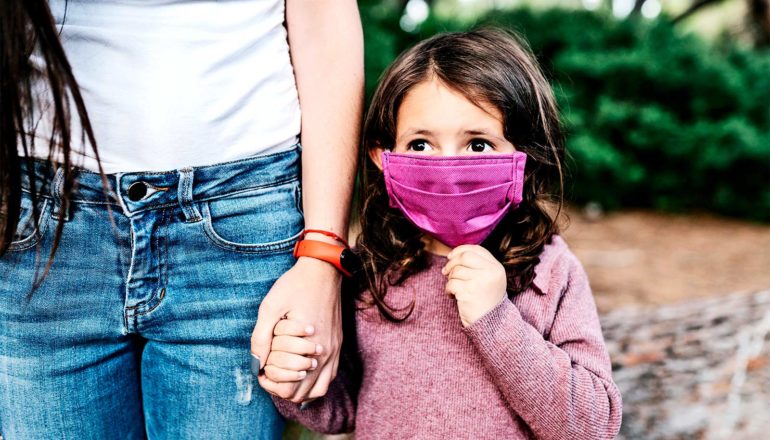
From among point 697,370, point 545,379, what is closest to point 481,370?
point 545,379

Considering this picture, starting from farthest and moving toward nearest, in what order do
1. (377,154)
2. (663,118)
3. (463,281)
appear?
1. (663,118)
2. (377,154)
3. (463,281)

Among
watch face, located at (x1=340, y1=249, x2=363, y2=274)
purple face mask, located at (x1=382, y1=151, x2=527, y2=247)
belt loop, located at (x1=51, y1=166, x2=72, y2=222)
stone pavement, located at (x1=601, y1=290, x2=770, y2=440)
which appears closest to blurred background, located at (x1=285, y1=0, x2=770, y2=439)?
stone pavement, located at (x1=601, y1=290, x2=770, y2=440)

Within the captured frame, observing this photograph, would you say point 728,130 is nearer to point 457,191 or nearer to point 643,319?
point 643,319

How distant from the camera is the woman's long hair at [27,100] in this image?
42.7 inches

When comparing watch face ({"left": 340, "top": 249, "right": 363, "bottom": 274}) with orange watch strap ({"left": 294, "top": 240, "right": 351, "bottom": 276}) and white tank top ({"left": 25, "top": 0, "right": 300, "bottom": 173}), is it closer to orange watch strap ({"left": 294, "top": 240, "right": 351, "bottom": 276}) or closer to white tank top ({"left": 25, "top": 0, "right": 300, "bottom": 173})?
orange watch strap ({"left": 294, "top": 240, "right": 351, "bottom": 276})

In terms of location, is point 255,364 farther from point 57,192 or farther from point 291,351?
point 57,192

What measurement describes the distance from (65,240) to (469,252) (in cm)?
81

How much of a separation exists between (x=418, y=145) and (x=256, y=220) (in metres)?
0.41

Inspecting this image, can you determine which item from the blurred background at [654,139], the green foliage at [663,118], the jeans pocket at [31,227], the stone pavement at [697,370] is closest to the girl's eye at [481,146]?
the jeans pocket at [31,227]

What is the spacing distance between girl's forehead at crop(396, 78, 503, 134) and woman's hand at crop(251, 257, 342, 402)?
0.39m

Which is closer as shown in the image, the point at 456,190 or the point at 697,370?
the point at 456,190

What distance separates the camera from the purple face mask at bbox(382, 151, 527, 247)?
1.37 m

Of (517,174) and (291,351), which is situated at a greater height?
(517,174)

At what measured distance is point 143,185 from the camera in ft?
4.15
